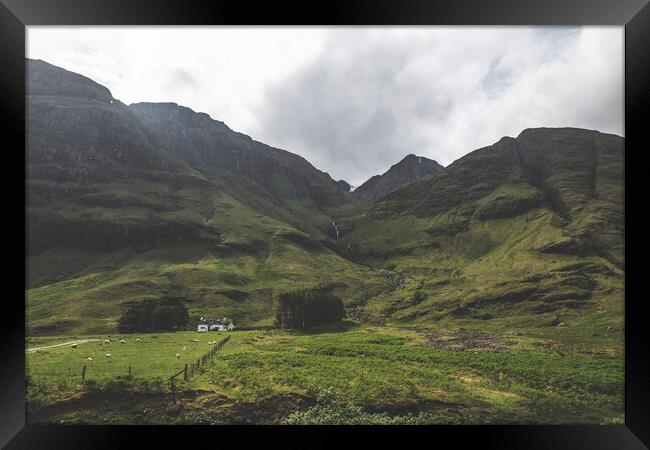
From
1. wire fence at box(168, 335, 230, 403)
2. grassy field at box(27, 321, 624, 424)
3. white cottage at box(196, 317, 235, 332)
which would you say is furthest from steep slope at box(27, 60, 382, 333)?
wire fence at box(168, 335, 230, 403)

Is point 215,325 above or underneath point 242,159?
underneath

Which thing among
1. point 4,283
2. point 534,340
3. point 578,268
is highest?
point 4,283

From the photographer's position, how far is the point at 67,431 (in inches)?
185

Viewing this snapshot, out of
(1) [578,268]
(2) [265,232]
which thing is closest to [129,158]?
(2) [265,232]

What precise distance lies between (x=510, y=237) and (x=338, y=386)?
3647 cm

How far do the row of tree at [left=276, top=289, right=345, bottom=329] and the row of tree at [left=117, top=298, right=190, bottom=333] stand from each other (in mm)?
7282

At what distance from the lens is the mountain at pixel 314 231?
1131 inches

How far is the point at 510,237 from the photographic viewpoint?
4225cm

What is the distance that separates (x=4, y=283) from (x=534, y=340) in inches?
900

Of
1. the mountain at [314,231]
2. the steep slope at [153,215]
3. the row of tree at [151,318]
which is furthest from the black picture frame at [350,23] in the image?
the row of tree at [151,318]

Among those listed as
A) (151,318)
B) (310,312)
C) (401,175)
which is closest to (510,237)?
(401,175)

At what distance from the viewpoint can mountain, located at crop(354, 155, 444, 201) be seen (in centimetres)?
3138

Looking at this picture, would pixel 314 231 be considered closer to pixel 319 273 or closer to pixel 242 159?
pixel 319 273

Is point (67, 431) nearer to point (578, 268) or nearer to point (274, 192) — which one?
point (578, 268)
